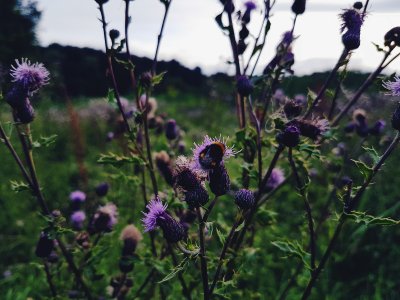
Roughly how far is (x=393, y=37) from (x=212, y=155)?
50.0 inches

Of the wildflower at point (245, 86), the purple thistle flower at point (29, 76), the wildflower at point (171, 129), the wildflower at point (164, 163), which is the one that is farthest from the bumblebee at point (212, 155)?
the wildflower at point (171, 129)

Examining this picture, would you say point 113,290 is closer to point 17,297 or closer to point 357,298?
point 17,297

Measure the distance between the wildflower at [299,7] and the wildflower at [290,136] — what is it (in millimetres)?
928

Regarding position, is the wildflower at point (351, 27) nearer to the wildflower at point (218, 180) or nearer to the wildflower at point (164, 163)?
the wildflower at point (218, 180)

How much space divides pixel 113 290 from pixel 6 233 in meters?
2.19

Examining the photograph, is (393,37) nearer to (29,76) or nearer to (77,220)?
(29,76)

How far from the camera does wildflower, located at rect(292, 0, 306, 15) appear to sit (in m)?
2.55

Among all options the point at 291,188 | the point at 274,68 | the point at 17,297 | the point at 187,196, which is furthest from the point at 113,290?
the point at 291,188

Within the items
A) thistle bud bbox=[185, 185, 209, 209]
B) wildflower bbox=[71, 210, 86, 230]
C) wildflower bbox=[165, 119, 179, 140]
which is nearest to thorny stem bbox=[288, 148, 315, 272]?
thistle bud bbox=[185, 185, 209, 209]

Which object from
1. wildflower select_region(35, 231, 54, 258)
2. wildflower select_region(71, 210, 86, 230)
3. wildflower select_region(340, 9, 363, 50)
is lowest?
wildflower select_region(71, 210, 86, 230)

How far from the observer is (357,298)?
11.0 ft

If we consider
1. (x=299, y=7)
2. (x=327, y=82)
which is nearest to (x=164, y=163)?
(x=327, y=82)

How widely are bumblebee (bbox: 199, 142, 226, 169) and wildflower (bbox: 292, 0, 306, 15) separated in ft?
4.04

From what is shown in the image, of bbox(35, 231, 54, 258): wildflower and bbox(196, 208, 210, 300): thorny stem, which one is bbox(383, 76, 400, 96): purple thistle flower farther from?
bbox(35, 231, 54, 258): wildflower
